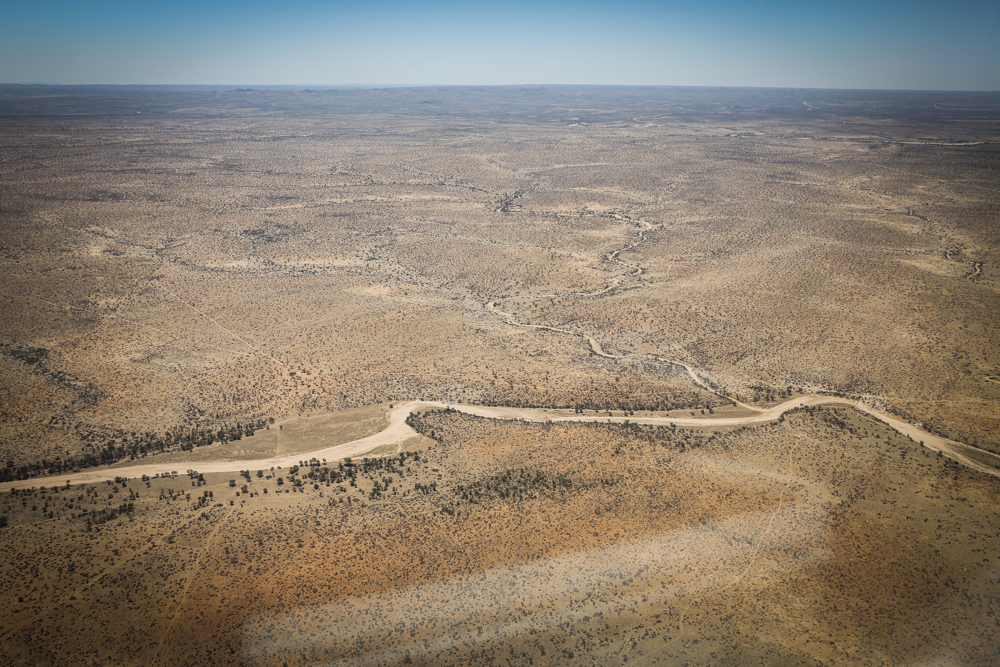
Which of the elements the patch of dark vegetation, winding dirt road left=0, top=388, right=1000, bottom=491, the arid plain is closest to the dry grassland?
the arid plain

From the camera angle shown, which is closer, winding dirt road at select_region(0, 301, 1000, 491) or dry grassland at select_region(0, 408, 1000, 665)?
dry grassland at select_region(0, 408, 1000, 665)

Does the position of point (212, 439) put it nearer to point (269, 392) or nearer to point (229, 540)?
point (269, 392)

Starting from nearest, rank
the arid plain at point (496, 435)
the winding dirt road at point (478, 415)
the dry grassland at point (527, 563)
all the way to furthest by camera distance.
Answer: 1. the dry grassland at point (527, 563)
2. the arid plain at point (496, 435)
3. the winding dirt road at point (478, 415)

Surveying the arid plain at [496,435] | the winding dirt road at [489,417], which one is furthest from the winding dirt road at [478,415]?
the arid plain at [496,435]

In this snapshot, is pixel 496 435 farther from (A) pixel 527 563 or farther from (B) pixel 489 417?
(A) pixel 527 563

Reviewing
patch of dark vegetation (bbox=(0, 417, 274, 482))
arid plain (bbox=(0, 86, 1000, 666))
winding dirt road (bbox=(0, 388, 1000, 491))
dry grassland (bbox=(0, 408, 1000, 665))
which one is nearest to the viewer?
dry grassland (bbox=(0, 408, 1000, 665))

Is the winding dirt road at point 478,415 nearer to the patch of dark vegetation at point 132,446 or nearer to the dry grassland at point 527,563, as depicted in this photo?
the patch of dark vegetation at point 132,446

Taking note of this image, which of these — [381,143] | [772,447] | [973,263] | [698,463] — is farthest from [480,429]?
[381,143]

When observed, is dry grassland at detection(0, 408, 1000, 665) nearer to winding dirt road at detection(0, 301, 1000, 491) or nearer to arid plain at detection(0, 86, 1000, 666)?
arid plain at detection(0, 86, 1000, 666)

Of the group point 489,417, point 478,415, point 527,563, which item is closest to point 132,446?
point 478,415
